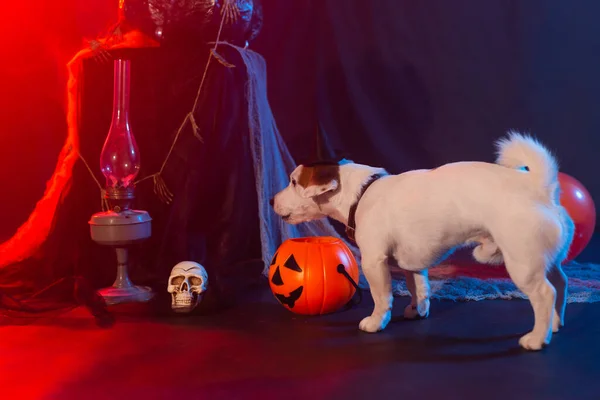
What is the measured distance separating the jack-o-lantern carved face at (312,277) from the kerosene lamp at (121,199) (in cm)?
59

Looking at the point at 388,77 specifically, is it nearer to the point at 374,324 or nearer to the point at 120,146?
the point at 120,146

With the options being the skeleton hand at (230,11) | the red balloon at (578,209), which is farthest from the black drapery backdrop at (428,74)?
the red balloon at (578,209)

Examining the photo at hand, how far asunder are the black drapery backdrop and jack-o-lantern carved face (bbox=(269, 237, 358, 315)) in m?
1.52

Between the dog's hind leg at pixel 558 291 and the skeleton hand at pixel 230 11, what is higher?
the skeleton hand at pixel 230 11

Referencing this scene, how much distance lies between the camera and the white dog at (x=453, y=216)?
5.61 ft

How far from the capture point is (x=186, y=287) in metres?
2.20

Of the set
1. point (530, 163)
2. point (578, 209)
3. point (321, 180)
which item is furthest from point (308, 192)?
point (578, 209)

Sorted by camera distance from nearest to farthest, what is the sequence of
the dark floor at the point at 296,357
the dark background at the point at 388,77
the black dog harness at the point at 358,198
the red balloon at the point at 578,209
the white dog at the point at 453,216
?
the dark floor at the point at 296,357 < the white dog at the point at 453,216 < the black dog harness at the point at 358,198 < the red balloon at the point at 578,209 < the dark background at the point at 388,77

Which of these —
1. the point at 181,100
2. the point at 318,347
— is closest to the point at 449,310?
the point at 318,347

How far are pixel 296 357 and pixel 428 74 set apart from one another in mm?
2518

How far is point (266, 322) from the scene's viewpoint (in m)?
2.10

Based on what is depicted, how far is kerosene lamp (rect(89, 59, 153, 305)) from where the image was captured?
7.36 feet

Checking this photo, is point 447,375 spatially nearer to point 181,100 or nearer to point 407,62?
point 181,100

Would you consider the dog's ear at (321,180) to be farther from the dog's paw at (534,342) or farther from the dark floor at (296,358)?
the dog's paw at (534,342)
